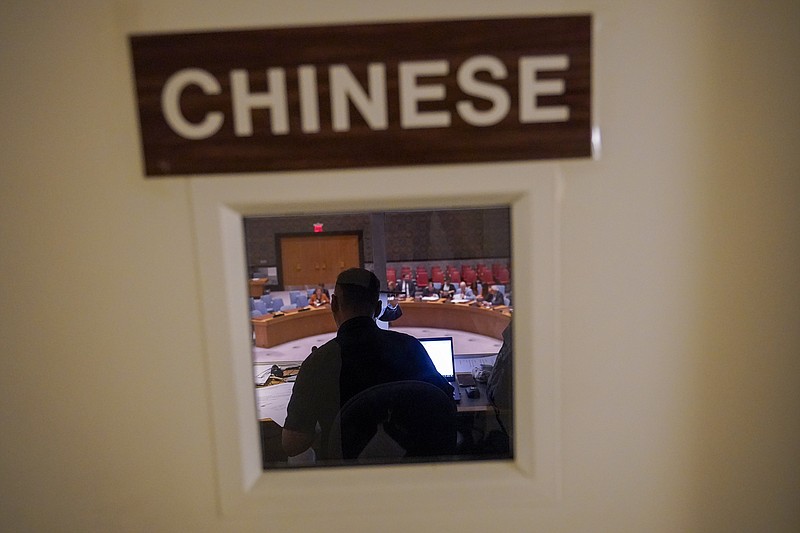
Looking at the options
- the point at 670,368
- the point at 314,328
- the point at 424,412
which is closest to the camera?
the point at 670,368

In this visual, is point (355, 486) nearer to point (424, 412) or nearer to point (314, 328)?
point (424, 412)

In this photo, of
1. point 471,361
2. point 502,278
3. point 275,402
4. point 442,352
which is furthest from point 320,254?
point 442,352

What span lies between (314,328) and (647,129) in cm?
789

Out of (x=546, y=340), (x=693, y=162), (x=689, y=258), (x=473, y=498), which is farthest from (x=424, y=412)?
(x=693, y=162)

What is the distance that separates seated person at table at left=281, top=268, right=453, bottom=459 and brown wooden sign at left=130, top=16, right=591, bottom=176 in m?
1.36

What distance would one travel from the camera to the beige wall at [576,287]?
97 cm

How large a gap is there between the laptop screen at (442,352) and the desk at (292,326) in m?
4.04

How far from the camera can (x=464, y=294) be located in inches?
332

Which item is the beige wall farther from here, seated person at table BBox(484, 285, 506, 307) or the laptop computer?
seated person at table BBox(484, 285, 506, 307)

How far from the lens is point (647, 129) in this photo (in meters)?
0.99

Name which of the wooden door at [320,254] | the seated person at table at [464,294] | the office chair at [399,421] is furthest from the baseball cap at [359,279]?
the wooden door at [320,254]

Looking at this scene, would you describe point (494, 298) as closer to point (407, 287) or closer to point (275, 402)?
point (407, 287)

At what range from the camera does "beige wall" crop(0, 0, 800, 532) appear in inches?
38.3

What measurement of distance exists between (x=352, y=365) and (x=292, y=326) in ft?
20.3
